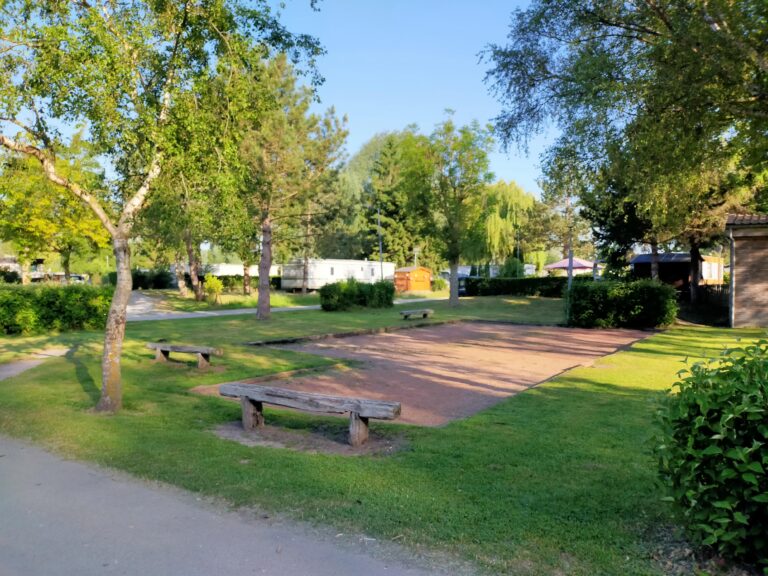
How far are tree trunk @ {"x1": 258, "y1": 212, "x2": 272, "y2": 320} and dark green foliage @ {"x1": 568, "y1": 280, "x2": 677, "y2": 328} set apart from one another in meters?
11.6

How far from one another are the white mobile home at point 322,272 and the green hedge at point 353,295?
43.2 ft

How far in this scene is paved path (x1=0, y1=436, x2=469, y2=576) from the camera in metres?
3.30

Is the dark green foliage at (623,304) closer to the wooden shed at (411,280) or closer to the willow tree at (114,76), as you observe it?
the willow tree at (114,76)

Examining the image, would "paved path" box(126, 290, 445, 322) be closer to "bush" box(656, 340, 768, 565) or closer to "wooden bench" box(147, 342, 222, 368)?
"wooden bench" box(147, 342, 222, 368)

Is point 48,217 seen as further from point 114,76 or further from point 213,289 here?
point 114,76

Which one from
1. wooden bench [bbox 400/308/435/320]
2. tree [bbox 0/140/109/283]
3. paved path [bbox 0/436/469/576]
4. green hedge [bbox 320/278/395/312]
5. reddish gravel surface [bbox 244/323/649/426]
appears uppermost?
tree [bbox 0/140/109/283]

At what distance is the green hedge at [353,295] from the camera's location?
27.2 m

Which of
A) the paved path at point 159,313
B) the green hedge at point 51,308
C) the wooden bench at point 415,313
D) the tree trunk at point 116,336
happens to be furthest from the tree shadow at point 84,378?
the wooden bench at point 415,313

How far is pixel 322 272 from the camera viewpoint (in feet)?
146

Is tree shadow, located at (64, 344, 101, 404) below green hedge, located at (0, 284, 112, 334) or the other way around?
below

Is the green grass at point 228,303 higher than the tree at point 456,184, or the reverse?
the tree at point 456,184

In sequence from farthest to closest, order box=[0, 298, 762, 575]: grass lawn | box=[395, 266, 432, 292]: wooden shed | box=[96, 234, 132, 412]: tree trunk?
box=[395, 266, 432, 292]: wooden shed
box=[96, 234, 132, 412]: tree trunk
box=[0, 298, 762, 575]: grass lawn

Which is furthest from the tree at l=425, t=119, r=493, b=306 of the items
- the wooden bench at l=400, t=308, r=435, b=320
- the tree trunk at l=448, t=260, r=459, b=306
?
the wooden bench at l=400, t=308, r=435, b=320

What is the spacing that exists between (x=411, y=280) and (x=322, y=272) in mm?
8463
